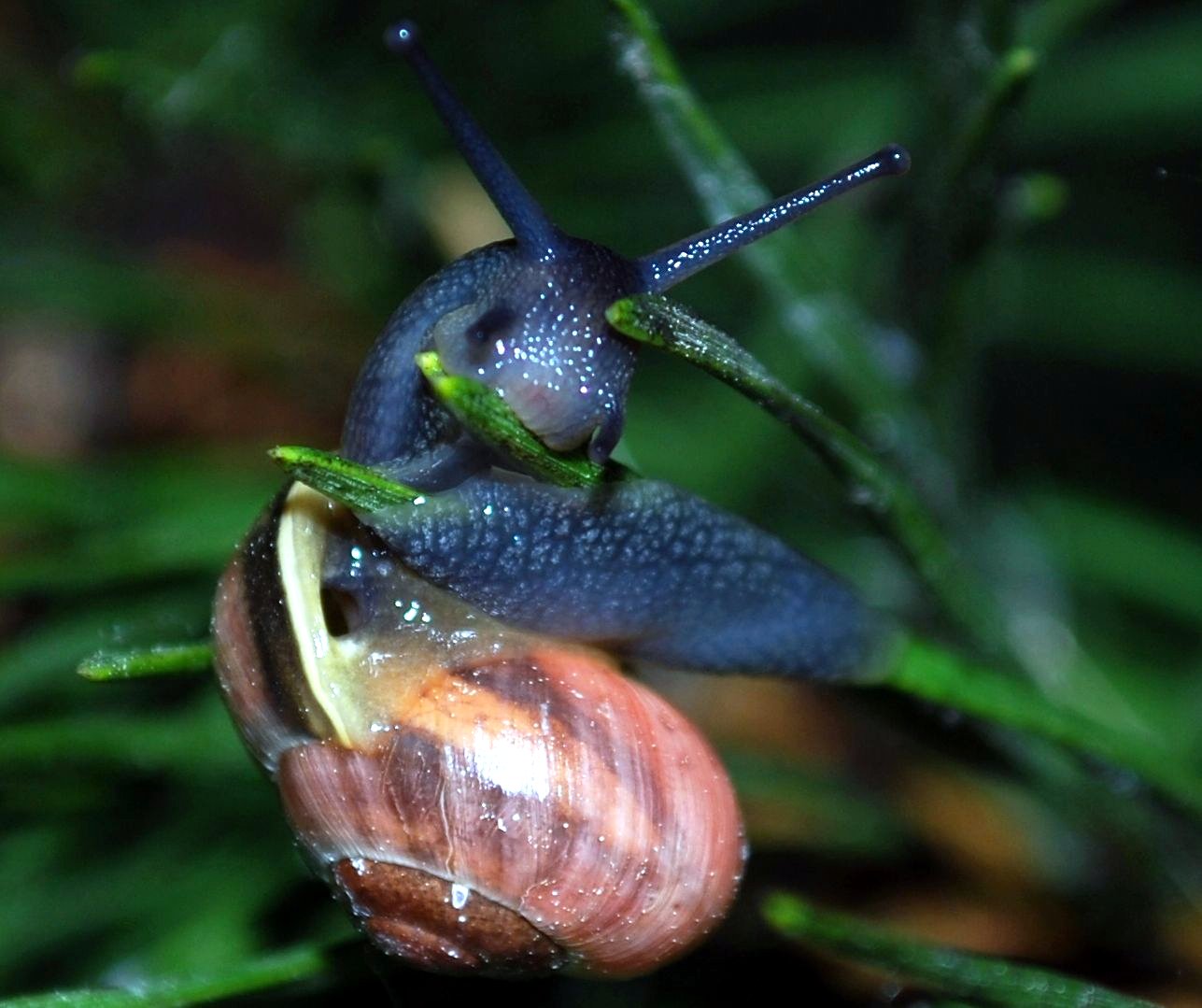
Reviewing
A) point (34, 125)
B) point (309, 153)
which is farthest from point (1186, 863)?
point (34, 125)

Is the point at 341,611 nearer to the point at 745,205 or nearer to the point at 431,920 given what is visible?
the point at 431,920

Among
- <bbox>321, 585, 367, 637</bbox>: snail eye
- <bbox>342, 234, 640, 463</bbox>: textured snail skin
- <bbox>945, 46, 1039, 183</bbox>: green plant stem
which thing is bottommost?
<bbox>321, 585, 367, 637</bbox>: snail eye

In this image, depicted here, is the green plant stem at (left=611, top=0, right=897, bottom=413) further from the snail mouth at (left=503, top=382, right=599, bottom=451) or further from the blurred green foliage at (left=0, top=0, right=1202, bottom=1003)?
the snail mouth at (left=503, top=382, right=599, bottom=451)

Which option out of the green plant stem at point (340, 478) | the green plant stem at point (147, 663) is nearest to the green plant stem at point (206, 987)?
the green plant stem at point (147, 663)

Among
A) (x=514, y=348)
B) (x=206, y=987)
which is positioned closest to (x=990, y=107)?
(x=514, y=348)

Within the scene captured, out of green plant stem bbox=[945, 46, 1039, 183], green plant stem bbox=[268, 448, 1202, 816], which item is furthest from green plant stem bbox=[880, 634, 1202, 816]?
green plant stem bbox=[945, 46, 1039, 183]

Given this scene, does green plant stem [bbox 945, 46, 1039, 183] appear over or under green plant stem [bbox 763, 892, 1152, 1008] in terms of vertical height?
over

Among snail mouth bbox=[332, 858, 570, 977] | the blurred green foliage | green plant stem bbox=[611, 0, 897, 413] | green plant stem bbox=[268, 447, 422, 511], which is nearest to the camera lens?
green plant stem bbox=[268, 447, 422, 511]
